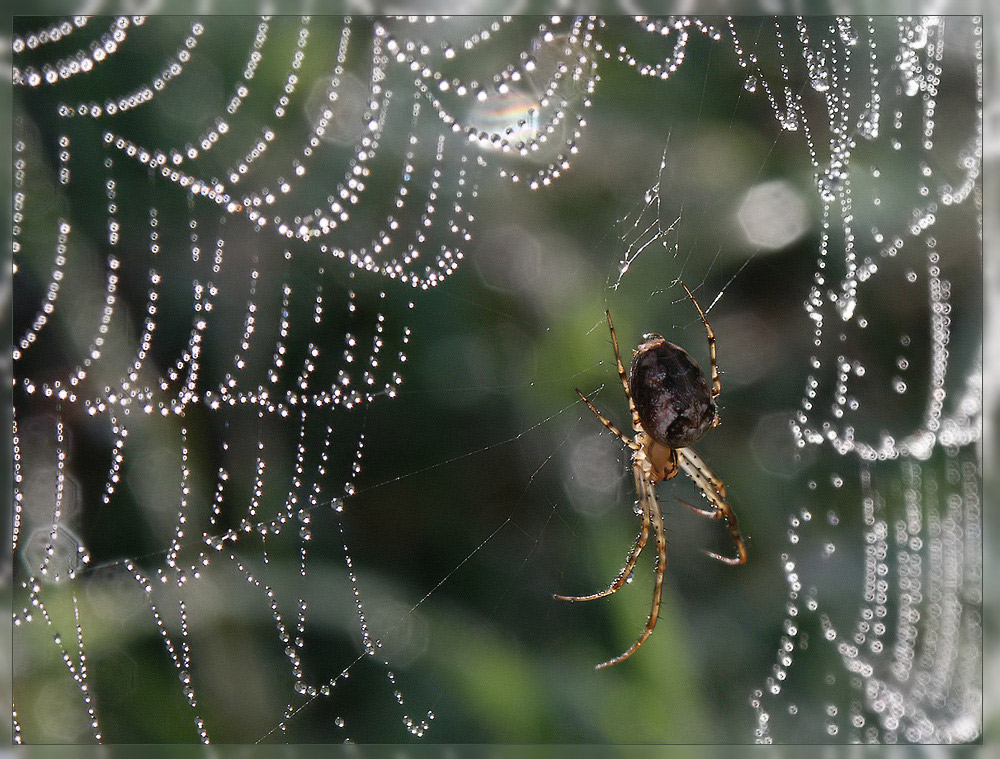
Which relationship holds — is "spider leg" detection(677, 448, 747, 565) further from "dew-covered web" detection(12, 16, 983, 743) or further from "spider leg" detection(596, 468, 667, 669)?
"dew-covered web" detection(12, 16, 983, 743)

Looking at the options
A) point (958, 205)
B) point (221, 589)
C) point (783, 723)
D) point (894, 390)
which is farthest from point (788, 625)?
point (221, 589)

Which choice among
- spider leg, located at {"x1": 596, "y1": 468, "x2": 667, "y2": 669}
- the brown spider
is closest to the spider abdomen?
the brown spider

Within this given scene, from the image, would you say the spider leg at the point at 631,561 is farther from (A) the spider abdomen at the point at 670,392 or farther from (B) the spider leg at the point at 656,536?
(A) the spider abdomen at the point at 670,392

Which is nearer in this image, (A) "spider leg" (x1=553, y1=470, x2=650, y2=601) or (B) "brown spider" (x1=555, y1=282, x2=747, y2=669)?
(B) "brown spider" (x1=555, y1=282, x2=747, y2=669)

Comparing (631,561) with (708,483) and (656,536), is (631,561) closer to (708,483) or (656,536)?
(656,536)

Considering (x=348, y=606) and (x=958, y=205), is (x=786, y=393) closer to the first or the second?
(x=958, y=205)

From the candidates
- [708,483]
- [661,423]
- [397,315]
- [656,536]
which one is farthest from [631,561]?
[397,315]

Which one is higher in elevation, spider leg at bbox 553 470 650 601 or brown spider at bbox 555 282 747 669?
brown spider at bbox 555 282 747 669
